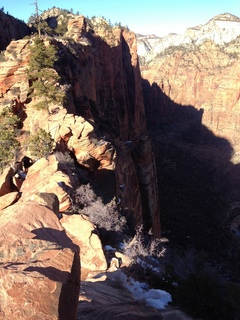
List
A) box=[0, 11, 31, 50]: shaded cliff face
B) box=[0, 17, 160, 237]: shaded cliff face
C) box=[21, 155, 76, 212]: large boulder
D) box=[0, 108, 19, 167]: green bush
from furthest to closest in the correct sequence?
box=[0, 11, 31, 50]: shaded cliff face → box=[0, 17, 160, 237]: shaded cliff face → box=[0, 108, 19, 167]: green bush → box=[21, 155, 76, 212]: large boulder

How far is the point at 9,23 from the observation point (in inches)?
1426

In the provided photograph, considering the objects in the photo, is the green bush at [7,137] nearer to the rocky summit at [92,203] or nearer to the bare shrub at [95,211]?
the rocky summit at [92,203]

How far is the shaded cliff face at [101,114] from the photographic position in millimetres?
14312

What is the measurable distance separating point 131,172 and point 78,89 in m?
7.90

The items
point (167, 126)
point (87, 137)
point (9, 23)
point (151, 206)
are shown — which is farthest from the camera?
point (167, 126)

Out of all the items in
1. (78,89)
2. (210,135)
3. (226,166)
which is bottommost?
(226,166)

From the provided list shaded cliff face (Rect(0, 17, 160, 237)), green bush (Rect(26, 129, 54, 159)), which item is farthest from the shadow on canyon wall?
green bush (Rect(26, 129, 54, 159))

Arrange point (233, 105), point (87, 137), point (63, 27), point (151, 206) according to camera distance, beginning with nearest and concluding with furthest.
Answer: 1. point (87, 137)
2. point (151, 206)
3. point (63, 27)
4. point (233, 105)

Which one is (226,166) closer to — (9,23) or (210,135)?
(210,135)

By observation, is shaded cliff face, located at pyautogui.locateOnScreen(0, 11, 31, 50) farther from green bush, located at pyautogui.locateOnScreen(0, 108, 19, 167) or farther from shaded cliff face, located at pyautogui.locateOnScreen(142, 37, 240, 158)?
shaded cliff face, located at pyautogui.locateOnScreen(142, 37, 240, 158)

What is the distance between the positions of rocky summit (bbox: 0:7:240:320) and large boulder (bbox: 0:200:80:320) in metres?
0.02

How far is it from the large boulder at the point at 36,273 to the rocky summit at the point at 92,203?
0.02 meters

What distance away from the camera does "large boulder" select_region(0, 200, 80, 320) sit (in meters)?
3.50

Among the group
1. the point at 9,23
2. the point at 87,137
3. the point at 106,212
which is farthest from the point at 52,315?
the point at 9,23
